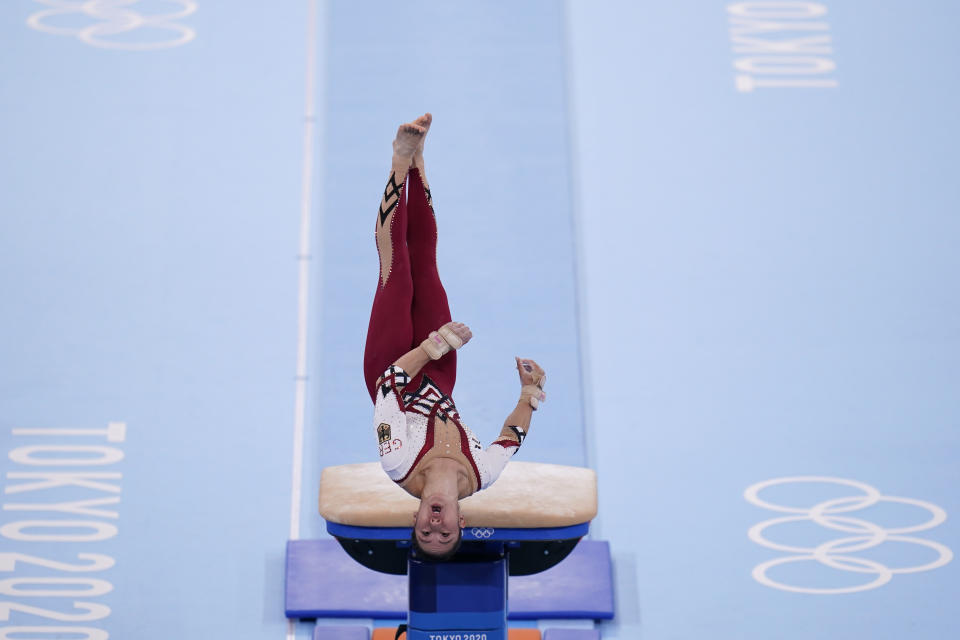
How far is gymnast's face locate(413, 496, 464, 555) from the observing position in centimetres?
298

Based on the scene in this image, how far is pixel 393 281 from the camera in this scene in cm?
361

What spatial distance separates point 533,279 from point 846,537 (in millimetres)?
1827

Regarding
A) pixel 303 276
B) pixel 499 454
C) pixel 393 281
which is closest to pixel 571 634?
pixel 499 454

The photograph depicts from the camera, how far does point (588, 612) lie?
3.92m

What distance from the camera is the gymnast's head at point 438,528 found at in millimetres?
2982

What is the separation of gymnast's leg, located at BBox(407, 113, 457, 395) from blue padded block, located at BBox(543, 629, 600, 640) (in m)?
0.96

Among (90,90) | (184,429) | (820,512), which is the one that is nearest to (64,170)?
(90,90)

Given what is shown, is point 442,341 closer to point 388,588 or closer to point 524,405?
point 524,405

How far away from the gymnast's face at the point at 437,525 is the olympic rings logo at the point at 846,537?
1.66 m

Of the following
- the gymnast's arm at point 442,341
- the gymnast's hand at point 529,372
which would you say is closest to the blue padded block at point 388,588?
the gymnast's hand at point 529,372

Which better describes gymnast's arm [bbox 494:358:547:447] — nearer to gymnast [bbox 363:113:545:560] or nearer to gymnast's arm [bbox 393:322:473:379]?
gymnast [bbox 363:113:545:560]

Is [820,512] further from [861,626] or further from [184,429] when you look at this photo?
[184,429]

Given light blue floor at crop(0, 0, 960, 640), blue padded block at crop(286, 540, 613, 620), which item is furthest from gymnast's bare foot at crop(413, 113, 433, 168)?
blue padded block at crop(286, 540, 613, 620)

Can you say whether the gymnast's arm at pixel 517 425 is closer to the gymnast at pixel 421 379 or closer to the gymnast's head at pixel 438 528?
the gymnast at pixel 421 379
